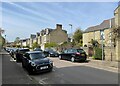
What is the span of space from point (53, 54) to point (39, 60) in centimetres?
1904

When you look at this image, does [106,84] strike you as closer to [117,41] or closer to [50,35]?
[117,41]

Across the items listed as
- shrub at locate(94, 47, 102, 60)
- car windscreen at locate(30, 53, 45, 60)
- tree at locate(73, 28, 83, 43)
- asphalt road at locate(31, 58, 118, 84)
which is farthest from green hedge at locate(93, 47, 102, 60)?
tree at locate(73, 28, 83, 43)

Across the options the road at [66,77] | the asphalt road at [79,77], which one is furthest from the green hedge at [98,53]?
the asphalt road at [79,77]

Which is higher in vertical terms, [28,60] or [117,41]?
[117,41]

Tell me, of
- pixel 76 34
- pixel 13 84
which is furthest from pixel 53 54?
pixel 76 34

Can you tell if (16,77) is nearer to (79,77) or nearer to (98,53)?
(79,77)

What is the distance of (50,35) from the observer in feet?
252

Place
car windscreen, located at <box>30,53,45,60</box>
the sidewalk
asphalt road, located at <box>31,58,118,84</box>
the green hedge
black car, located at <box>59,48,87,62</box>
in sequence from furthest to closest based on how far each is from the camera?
the green hedge → black car, located at <box>59,48,87,62</box> → the sidewalk → car windscreen, located at <box>30,53,45,60</box> → asphalt road, located at <box>31,58,118,84</box>

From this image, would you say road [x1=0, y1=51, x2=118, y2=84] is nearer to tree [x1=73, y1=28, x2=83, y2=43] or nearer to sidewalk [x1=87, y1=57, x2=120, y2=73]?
sidewalk [x1=87, y1=57, x2=120, y2=73]

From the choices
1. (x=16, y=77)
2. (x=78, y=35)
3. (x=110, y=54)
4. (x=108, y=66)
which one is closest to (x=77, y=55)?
(x=110, y=54)

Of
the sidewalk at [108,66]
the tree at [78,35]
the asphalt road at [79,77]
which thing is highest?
the tree at [78,35]

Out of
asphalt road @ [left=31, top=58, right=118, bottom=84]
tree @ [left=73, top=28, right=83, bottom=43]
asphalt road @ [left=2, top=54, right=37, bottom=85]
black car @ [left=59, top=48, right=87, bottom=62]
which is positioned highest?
tree @ [left=73, top=28, right=83, bottom=43]

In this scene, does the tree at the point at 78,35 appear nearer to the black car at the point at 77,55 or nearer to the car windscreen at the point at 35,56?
the black car at the point at 77,55

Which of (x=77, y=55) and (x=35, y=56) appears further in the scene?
(x=77, y=55)
